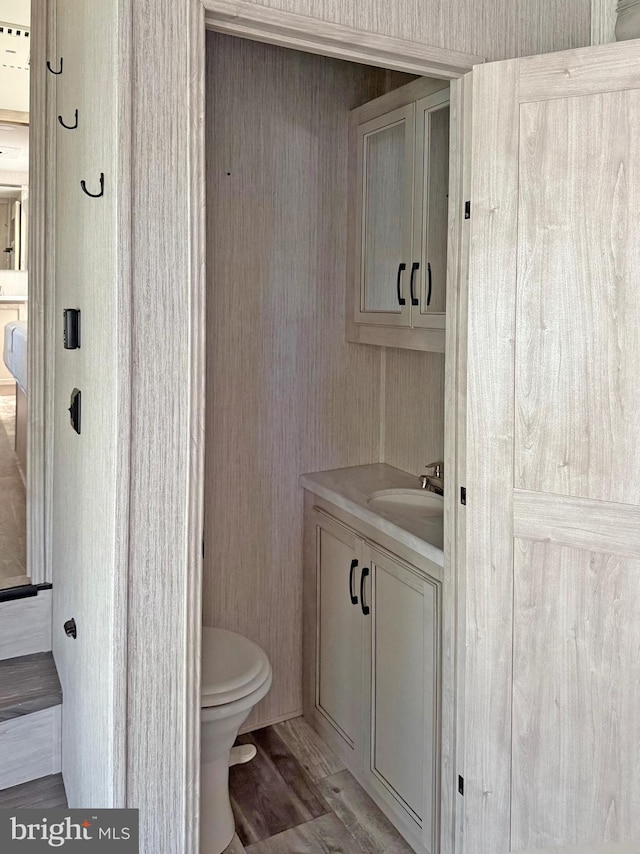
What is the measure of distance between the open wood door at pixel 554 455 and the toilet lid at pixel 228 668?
62 centimetres

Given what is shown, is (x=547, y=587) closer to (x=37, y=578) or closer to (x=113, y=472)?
(x=113, y=472)

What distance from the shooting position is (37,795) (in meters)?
2.01

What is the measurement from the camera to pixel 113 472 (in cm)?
138

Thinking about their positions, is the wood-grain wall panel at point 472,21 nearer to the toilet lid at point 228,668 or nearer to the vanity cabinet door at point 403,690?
the vanity cabinet door at point 403,690

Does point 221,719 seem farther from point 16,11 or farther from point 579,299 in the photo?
point 16,11

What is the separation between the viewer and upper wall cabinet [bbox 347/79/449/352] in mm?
2184

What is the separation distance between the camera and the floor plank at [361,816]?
6.88 feet

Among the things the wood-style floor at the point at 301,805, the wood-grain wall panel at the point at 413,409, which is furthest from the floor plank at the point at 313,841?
the wood-grain wall panel at the point at 413,409

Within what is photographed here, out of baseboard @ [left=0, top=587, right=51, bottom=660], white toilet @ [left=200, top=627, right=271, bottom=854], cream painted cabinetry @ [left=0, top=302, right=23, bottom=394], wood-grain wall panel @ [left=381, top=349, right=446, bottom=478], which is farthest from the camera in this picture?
cream painted cabinetry @ [left=0, top=302, right=23, bottom=394]

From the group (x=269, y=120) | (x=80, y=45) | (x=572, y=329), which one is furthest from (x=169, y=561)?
(x=269, y=120)

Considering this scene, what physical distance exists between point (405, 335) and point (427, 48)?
2.97 feet

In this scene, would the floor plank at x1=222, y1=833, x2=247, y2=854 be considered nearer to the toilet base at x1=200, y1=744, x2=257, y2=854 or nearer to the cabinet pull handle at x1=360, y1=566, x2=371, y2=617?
the toilet base at x1=200, y1=744, x2=257, y2=854

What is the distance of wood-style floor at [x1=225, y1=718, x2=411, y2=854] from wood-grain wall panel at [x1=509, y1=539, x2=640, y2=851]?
58cm

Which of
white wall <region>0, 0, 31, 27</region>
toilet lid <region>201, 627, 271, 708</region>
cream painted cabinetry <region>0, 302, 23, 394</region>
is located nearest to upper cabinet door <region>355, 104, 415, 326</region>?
toilet lid <region>201, 627, 271, 708</region>
